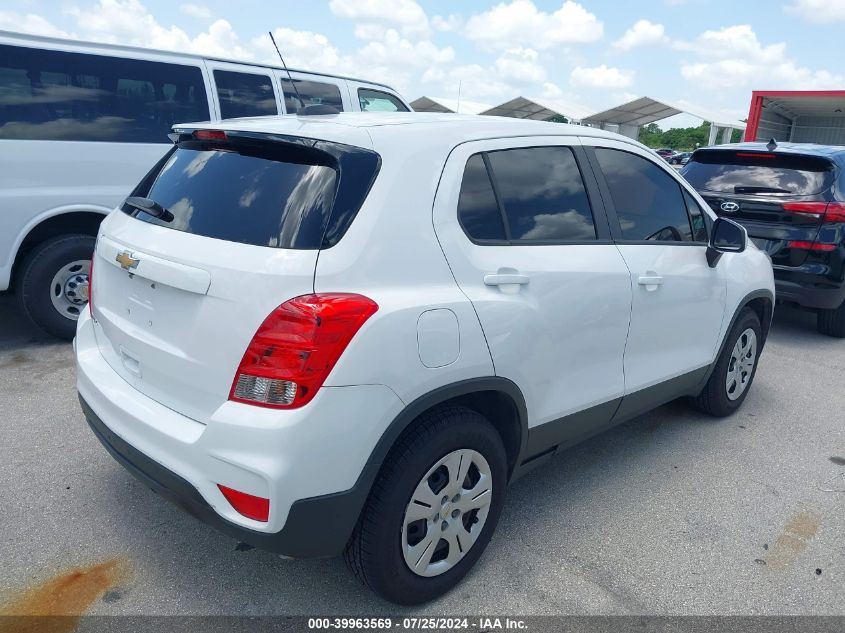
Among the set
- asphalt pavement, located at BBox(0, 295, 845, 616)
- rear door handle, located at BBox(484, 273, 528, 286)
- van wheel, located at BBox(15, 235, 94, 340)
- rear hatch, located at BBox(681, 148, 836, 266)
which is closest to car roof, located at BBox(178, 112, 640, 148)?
rear door handle, located at BBox(484, 273, 528, 286)

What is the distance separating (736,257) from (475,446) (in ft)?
8.08

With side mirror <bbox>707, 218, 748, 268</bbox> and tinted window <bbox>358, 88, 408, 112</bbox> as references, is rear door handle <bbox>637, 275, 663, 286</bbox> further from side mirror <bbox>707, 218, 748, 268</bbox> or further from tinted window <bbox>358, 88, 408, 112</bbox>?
tinted window <bbox>358, 88, 408, 112</bbox>

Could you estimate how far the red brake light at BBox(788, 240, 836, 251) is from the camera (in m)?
5.79

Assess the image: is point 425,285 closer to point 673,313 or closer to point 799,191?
point 673,313

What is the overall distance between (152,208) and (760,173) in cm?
558

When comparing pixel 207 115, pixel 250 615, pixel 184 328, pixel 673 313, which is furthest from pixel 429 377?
pixel 207 115

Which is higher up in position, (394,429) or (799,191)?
(799,191)

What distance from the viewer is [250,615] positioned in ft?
7.84

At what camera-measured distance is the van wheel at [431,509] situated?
221 centimetres

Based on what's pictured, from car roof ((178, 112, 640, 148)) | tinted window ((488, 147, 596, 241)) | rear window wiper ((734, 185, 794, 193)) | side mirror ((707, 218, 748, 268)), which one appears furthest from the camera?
rear window wiper ((734, 185, 794, 193))

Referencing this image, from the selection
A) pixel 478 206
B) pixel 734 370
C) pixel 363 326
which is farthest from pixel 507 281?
pixel 734 370

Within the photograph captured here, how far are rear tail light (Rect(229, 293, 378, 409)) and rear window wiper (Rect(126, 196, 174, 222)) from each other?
30.7 inches

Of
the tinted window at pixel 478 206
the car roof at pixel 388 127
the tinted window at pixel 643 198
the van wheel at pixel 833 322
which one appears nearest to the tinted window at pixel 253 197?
the car roof at pixel 388 127

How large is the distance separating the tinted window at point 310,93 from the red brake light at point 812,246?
4.24m
